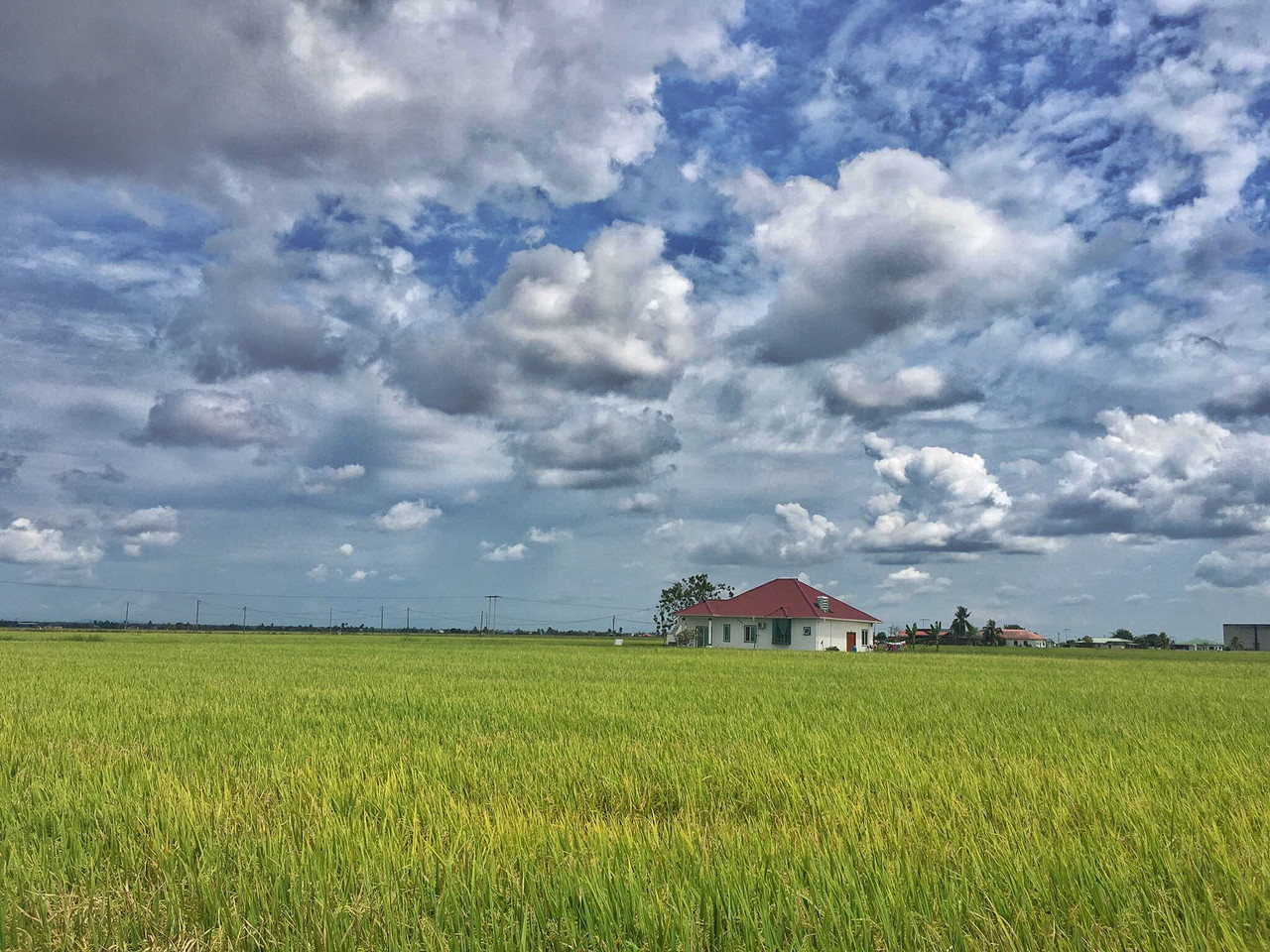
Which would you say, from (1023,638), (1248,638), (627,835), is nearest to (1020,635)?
(1023,638)

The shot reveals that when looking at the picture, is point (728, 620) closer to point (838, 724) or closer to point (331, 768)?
point (838, 724)

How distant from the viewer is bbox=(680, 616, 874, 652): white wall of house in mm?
64688

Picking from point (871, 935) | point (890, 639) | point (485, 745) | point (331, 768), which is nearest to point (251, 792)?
point (331, 768)

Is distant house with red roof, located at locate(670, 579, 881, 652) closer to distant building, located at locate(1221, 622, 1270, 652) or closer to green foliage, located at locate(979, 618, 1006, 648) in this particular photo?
green foliage, located at locate(979, 618, 1006, 648)

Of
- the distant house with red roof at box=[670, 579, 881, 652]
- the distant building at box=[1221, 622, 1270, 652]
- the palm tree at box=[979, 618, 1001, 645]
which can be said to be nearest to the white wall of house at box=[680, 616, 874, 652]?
the distant house with red roof at box=[670, 579, 881, 652]

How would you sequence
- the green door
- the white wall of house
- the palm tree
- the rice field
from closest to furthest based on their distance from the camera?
the rice field
the white wall of house
the green door
the palm tree

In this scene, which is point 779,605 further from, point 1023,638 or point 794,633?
point 1023,638

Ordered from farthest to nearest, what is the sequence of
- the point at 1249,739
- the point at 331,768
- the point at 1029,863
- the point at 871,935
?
the point at 1249,739
the point at 331,768
the point at 1029,863
the point at 871,935

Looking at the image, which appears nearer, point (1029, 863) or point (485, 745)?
point (1029, 863)

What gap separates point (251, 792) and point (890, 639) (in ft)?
343

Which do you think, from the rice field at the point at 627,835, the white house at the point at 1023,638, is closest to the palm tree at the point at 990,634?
the white house at the point at 1023,638

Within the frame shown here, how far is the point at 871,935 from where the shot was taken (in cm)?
313

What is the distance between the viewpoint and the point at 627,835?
437 cm

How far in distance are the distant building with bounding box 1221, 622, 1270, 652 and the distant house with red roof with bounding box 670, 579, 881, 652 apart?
97.1 meters
